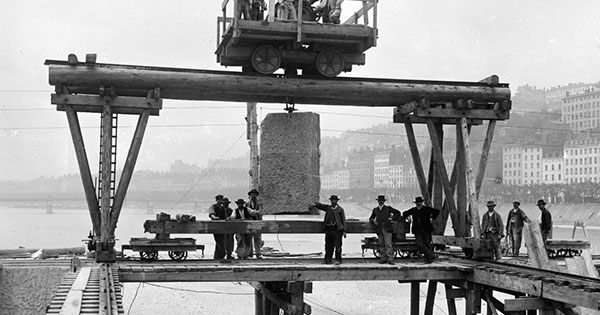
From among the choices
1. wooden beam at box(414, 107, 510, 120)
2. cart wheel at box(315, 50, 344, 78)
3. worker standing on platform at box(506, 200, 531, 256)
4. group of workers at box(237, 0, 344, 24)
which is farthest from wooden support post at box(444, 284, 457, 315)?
worker standing on platform at box(506, 200, 531, 256)

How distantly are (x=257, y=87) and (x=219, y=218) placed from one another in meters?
3.19

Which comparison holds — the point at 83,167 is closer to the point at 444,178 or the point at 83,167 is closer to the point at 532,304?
the point at 444,178

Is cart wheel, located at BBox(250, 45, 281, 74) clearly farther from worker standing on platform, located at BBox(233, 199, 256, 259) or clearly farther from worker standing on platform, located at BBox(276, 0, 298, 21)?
worker standing on platform, located at BBox(233, 199, 256, 259)

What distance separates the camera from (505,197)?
469ft

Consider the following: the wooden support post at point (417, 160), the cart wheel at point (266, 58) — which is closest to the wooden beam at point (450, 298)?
the wooden support post at point (417, 160)

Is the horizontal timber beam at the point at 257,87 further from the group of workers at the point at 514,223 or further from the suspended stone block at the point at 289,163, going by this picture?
the group of workers at the point at 514,223

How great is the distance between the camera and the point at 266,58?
15625 millimetres

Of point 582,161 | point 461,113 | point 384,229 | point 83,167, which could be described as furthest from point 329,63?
point 582,161

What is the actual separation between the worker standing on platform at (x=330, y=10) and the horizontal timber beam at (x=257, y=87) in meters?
1.29

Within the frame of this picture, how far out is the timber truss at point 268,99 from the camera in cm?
1459

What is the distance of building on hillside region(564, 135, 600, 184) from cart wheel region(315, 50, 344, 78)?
143 metres

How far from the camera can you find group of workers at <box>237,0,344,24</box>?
49.3 ft

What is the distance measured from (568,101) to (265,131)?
179472mm

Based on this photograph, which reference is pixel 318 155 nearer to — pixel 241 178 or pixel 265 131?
pixel 265 131
